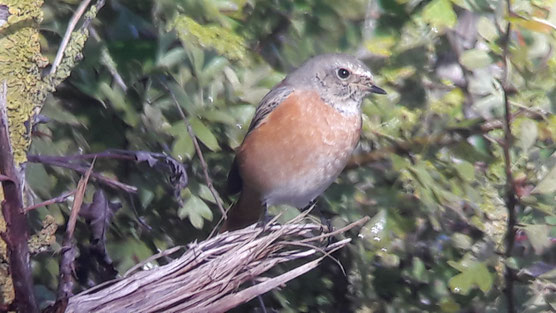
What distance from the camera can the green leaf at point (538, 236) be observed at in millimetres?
2529

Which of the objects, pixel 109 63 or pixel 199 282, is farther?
pixel 109 63

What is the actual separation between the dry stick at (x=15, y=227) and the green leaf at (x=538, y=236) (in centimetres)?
144

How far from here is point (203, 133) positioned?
260cm

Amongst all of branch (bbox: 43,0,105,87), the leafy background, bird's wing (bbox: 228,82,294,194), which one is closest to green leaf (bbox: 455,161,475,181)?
the leafy background

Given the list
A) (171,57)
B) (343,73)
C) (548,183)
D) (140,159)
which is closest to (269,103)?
(343,73)

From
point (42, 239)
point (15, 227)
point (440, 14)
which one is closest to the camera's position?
point (15, 227)

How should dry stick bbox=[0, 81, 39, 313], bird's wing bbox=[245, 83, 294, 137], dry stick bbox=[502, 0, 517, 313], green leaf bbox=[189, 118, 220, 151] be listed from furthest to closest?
bird's wing bbox=[245, 83, 294, 137] → green leaf bbox=[189, 118, 220, 151] → dry stick bbox=[502, 0, 517, 313] → dry stick bbox=[0, 81, 39, 313]

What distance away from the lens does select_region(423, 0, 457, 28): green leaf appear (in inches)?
98.0

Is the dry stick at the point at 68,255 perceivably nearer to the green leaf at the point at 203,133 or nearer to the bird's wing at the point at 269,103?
the green leaf at the point at 203,133

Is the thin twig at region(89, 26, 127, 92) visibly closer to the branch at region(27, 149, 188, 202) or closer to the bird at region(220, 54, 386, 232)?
the bird at region(220, 54, 386, 232)

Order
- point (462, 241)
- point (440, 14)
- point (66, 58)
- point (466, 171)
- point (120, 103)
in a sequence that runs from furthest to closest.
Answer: point (462, 241), point (466, 171), point (120, 103), point (440, 14), point (66, 58)

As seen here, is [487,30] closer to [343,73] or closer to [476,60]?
[476,60]

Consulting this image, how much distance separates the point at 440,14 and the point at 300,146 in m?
0.69

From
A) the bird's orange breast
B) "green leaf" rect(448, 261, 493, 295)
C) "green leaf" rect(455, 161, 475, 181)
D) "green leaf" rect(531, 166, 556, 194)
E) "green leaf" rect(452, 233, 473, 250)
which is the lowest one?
"green leaf" rect(448, 261, 493, 295)
